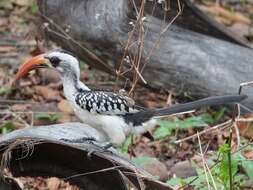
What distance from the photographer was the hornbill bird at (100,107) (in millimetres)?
3803

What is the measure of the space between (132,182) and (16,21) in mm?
4266

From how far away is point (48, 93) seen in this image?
19.4 feet

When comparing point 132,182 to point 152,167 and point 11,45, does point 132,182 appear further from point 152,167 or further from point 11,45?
point 11,45

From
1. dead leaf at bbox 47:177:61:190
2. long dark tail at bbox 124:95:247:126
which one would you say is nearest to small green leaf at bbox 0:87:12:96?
dead leaf at bbox 47:177:61:190

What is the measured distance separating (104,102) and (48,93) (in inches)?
84.1

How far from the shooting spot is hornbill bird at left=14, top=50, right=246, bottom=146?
3.80m

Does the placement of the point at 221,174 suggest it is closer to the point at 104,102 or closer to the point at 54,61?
the point at 104,102

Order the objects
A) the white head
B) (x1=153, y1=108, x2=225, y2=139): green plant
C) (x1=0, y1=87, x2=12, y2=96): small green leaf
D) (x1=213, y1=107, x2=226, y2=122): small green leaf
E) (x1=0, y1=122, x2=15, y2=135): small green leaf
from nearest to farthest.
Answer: the white head
(x1=153, y1=108, x2=225, y2=139): green plant
(x1=0, y1=122, x2=15, y2=135): small green leaf
(x1=213, y1=107, x2=226, y2=122): small green leaf
(x1=0, y1=87, x2=12, y2=96): small green leaf

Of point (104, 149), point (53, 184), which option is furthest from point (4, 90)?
point (104, 149)

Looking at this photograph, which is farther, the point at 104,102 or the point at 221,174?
the point at 104,102

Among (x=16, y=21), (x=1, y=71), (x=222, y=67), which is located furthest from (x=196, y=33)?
(x=16, y=21)

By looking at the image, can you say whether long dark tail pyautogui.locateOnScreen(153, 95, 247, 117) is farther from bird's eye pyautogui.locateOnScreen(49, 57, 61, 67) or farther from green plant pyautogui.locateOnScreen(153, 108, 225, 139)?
green plant pyautogui.locateOnScreen(153, 108, 225, 139)

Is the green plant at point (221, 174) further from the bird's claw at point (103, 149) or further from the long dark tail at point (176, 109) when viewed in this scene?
the bird's claw at point (103, 149)

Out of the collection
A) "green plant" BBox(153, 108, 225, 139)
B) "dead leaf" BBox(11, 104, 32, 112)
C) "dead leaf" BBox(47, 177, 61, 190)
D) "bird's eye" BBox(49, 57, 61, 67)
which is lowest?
"dead leaf" BBox(47, 177, 61, 190)
